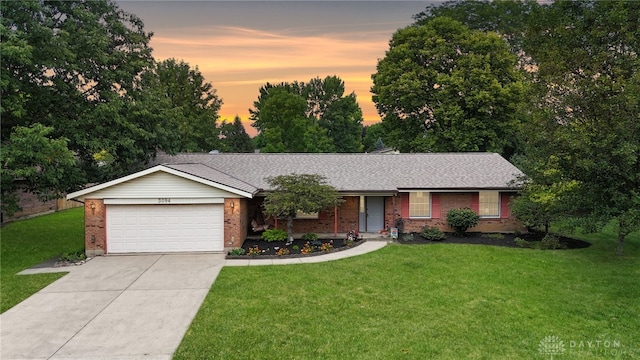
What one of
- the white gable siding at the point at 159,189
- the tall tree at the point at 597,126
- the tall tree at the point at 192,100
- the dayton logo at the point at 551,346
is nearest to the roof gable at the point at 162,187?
the white gable siding at the point at 159,189

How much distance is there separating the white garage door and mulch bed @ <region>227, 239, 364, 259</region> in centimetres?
152

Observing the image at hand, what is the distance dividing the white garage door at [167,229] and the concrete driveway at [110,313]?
62.3 inches

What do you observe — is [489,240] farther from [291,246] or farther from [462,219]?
[291,246]

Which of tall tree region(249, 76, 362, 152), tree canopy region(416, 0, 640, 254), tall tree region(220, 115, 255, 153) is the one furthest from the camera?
tall tree region(249, 76, 362, 152)

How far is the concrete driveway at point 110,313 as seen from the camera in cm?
723

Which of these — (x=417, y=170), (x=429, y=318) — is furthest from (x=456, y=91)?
(x=429, y=318)

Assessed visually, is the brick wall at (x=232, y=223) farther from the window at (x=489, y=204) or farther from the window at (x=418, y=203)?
the window at (x=489, y=204)

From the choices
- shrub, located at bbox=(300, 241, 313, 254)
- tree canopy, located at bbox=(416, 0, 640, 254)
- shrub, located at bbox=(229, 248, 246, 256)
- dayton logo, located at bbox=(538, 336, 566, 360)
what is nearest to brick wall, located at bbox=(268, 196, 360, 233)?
shrub, located at bbox=(300, 241, 313, 254)

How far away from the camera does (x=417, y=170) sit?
2033 centimetres

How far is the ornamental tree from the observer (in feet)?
50.6

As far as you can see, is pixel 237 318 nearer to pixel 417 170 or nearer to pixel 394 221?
pixel 394 221

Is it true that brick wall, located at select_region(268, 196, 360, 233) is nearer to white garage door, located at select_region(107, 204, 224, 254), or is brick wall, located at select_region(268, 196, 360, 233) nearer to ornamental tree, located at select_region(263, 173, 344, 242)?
ornamental tree, located at select_region(263, 173, 344, 242)

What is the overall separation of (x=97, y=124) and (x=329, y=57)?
12462 mm

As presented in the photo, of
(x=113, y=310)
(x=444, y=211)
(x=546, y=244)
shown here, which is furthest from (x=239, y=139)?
(x=113, y=310)
